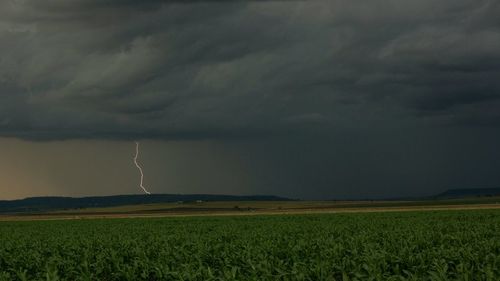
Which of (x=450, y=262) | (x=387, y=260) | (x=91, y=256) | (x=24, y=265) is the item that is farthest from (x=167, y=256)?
(x=450, y=262)

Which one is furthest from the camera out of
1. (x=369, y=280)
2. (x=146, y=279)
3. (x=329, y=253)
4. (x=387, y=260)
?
(x=329, y=253)

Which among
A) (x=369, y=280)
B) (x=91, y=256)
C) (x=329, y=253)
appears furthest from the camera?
(x=91, y=256)

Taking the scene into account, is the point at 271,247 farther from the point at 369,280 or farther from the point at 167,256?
the point at 369,280

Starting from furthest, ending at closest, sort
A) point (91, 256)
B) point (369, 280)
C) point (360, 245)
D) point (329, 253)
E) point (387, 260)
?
→ point (360, 245), point (91, 256), point (329, 253), point (387, 260), point (369, 280)

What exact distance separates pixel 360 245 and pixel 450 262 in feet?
24.8

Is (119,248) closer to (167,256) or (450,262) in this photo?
(167,256)

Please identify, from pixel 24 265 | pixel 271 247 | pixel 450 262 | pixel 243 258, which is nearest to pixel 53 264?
pixel 24 265

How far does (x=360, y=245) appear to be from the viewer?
961 inches

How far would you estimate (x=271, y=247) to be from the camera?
23.5 metres

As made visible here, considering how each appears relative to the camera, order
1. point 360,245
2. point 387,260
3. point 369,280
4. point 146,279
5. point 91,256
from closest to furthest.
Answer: point 369,280, point 146,279, point 387,260, point 91,256, point 360,245

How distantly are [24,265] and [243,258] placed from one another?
737cm

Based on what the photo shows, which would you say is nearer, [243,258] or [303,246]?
[243,258]

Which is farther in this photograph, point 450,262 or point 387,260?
point 387,260

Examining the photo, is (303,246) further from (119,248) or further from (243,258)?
(119,248)
